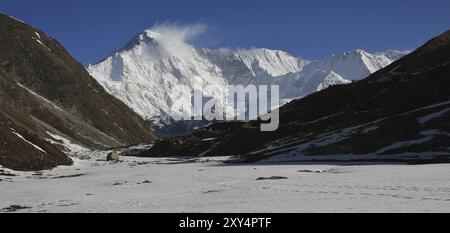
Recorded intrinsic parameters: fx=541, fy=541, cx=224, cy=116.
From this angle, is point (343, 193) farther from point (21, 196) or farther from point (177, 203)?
point (21, 196)

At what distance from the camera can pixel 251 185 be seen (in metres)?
39.1

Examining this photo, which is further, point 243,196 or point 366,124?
point 366,124

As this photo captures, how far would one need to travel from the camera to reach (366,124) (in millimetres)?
86562

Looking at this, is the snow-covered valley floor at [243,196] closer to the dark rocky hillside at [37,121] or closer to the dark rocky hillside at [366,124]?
the dark rocky hillside at [37,121]

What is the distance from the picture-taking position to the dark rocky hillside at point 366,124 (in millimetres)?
72625

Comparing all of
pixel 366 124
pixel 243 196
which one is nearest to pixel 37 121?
pixel 366 124

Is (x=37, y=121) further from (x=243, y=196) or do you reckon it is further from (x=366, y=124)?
(x=243, y=196)

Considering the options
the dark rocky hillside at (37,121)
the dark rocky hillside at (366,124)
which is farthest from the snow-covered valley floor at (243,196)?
the dark rocky hillside at (366,124)

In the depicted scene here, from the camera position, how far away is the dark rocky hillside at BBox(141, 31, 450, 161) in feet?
238

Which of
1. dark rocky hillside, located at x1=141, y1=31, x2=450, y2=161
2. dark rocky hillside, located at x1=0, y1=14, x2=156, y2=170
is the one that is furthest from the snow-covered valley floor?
dark rocky hillside, located at x1=141, y1=31, x2=450, y2=161

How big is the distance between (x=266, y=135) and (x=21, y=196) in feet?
249

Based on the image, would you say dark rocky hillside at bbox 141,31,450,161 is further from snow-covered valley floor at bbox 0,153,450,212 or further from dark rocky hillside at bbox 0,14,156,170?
dark rocky hillside at bbox 0,14,156,170
